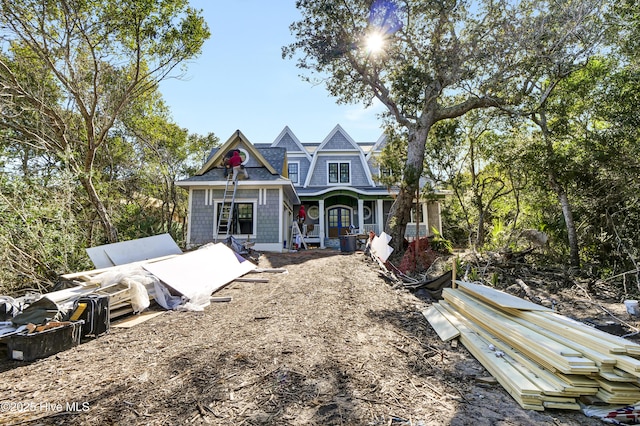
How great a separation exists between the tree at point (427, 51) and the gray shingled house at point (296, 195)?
3.74 metres

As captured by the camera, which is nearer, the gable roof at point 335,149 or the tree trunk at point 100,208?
the tree trunk at point 100,208

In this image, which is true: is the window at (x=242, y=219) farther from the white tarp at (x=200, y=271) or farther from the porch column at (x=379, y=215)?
the porch column at (x=379, y=215)

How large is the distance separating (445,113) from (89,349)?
11965mm

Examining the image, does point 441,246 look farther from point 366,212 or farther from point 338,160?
point 338,160

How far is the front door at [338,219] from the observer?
1833cm

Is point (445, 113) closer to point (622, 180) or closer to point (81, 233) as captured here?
point (622, 180)

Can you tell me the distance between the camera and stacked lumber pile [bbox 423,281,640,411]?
2.28 meters

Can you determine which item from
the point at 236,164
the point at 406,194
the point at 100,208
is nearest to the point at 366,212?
the point at 406,194

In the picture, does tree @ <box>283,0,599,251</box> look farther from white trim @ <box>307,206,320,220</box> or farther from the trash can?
white trim @ <box>307,206,320,220</box>

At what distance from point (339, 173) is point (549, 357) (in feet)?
54.9

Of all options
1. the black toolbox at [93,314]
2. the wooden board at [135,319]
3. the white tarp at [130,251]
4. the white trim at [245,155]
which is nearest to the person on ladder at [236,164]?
the white trim at [245,155]

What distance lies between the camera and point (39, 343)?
10.3 feet

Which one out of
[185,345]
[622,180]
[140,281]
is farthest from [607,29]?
[140,281]

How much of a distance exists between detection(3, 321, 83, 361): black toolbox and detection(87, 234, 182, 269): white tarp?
3.45 metres
